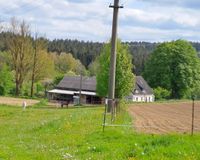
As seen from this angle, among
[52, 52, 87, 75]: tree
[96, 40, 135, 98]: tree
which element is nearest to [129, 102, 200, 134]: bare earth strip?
[96, 40, 135, 98]: tree

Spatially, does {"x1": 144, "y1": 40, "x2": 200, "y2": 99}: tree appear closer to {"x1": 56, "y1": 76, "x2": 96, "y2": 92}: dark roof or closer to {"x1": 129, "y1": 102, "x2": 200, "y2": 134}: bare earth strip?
{"x1": 56, "y1": 76, "x2": 96, "y2": 92}: dark roof

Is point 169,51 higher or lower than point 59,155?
higher

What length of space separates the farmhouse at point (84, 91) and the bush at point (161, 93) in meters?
2.19

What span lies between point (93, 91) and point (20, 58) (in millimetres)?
20386

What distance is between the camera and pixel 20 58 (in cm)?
9425

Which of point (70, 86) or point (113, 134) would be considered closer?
point (113, 134)

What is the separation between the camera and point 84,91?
360ft

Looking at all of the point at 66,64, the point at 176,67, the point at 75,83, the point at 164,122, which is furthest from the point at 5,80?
the point at 164,122

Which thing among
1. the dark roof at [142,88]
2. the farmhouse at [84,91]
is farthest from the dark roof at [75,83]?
the dark roof at [142,88]

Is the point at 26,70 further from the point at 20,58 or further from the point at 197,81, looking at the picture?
the point at 197,81

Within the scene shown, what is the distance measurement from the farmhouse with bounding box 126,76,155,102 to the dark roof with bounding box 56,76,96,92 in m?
9.31

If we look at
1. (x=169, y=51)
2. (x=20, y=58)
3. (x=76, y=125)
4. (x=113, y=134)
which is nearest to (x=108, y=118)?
(x=76, y=125)

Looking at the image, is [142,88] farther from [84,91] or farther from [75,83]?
[75,83]

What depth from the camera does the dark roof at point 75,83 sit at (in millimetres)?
110131
